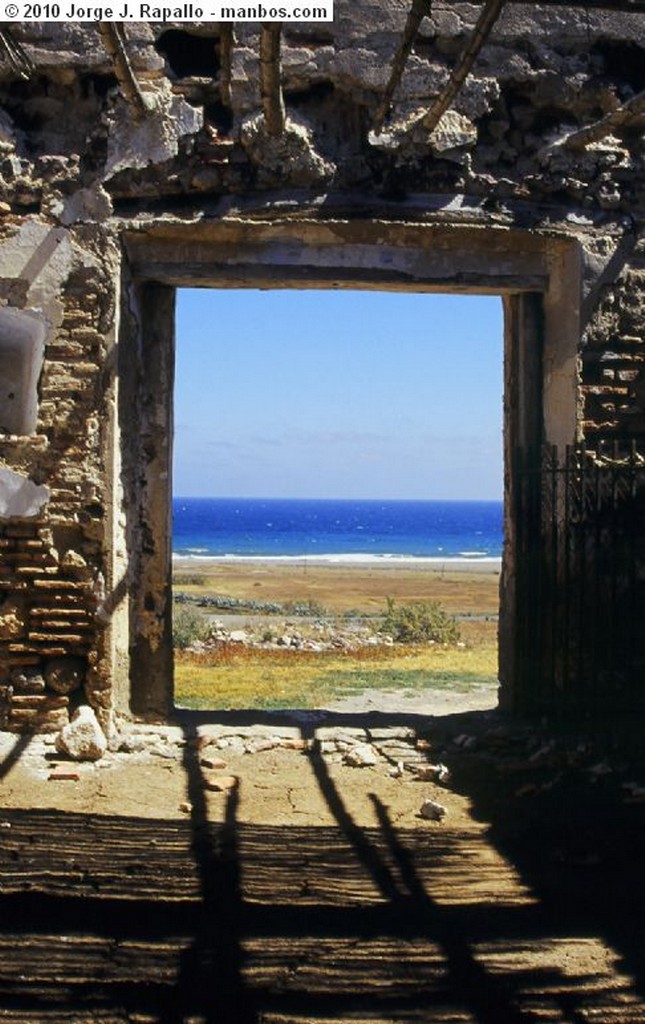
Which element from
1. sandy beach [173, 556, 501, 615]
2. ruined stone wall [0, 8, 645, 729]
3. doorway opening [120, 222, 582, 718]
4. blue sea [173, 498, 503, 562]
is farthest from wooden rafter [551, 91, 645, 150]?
blue sea [173, 498, 503, 562]

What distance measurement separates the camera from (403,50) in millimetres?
4777

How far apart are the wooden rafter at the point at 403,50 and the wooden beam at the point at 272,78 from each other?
1.71 ft

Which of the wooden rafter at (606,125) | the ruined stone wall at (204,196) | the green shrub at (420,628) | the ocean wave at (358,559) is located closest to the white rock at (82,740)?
the ruined stone wall at (204,196)

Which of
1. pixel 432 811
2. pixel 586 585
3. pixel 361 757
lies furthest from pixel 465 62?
pixel 361 757

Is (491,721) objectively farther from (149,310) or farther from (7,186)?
(7,186)

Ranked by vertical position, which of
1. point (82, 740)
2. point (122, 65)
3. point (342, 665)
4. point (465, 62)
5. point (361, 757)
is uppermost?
point (122, 65)

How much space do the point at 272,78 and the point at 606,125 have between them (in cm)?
177

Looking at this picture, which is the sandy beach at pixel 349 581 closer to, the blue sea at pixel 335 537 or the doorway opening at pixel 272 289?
the blue sea at pixel 335 537

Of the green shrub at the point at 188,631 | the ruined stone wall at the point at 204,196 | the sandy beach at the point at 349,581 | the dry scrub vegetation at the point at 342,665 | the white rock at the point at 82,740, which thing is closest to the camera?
the white rock at the point at 82,740

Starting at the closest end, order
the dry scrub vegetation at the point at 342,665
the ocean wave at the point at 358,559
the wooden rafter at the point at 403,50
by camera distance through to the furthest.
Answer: the wooden rafter at the point at 403,50
the dry scrub vegetation at the point at 342,665
the ocean wave at the point at 358,559

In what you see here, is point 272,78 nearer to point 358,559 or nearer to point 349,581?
point 349,581

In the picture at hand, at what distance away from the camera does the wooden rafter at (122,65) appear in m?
4.63

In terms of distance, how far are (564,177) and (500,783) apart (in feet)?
11.0

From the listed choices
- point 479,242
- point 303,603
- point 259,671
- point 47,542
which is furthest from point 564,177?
point 303,603
